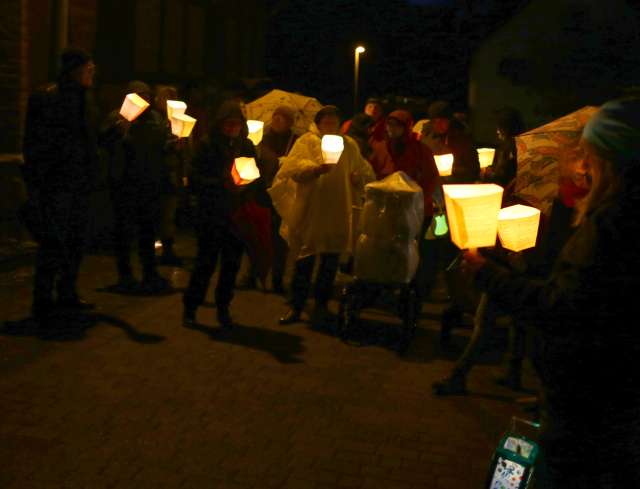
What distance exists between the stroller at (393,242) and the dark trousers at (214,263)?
1075 millimetres

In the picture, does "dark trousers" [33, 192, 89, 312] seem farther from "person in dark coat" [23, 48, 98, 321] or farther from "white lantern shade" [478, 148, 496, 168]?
"white lantern shade" [478, 148, 496, 168]

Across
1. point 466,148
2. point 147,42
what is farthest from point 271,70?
point 466,148

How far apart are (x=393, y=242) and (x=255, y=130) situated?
3.01m

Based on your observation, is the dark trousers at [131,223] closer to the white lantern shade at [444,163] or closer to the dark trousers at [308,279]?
the dark trousers at [308,279]

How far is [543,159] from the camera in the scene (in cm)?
646

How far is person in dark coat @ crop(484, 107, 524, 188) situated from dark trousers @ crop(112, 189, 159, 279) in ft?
11.3

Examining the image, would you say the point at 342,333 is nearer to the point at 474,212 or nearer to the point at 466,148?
the point at 466,148

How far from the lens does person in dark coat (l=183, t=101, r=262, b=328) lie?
8383 millimetres

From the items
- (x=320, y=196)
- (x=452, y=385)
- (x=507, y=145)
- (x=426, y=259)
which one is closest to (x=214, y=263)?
(x=320, y=196)

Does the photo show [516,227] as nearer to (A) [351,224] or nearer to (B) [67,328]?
(A) [351,224]

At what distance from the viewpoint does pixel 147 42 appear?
18.2 meters

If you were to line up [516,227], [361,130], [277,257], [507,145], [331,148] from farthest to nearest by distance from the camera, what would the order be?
[361,130]
[277,257]
[507,145]
[331,148]
[516,227]

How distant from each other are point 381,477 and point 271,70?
33.4 metres

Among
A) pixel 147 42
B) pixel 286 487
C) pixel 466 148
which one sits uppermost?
pixel 147 42
